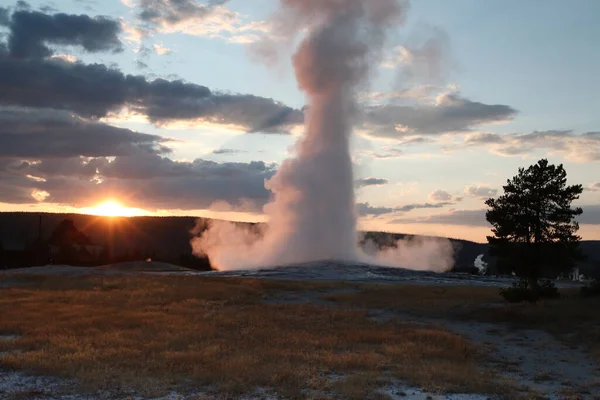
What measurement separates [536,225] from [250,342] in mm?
22463

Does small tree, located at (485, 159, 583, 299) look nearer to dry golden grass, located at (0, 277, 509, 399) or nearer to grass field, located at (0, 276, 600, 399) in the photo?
grass field, located at (0, 276, 600, 399)

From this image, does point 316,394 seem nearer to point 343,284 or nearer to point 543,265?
point 543,265

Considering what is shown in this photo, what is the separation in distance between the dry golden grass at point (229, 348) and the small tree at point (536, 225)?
1140cm

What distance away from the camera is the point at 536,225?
3650 centimetres

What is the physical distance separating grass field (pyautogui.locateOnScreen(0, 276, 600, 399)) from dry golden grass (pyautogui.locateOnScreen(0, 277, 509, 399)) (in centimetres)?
5

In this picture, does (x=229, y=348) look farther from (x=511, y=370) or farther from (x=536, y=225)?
(x=536, y=225)

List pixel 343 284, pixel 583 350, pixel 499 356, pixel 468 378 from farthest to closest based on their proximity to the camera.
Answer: pixel 343 284, pixel 583 350, pixel 499 356, pixel 468 378

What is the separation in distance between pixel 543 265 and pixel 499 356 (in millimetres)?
16634

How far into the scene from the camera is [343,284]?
56.3 m

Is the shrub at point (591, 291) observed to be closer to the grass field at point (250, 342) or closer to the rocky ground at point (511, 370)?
the grass field at point (250, 342)

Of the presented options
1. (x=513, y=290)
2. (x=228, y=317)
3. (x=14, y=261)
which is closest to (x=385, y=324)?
(x=228, y=317)

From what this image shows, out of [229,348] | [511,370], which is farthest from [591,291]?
[229,348]

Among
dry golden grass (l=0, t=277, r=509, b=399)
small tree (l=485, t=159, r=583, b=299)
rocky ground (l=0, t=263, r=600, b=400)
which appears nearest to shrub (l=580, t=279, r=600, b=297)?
small tree (l=485, t=159, r=583, b=299)

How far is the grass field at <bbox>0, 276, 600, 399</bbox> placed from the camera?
Answer: 1555cm
